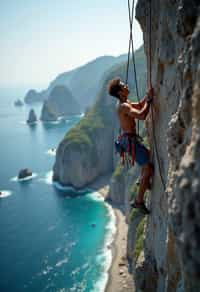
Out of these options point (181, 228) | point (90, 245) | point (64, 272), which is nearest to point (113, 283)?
point (64, 272)

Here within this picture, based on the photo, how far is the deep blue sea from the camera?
131 ft

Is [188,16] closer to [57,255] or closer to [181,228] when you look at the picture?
[181,228]

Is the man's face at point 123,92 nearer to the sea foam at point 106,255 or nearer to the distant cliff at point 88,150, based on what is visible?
the sea foam at point 106,255

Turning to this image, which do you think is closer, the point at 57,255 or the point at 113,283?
the point at 113,283

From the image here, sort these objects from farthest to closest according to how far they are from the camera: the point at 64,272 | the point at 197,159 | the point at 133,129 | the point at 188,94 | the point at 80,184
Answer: the point at 80,184 → the point at 64,272 → the point at 133,129 → the point at 188,94 → the point at 197,159

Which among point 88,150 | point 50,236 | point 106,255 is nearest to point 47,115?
point 88,150

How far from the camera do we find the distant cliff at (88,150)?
77188mm

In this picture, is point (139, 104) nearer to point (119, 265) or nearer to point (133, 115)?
point (133, 115)

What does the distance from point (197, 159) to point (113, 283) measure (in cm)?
3514

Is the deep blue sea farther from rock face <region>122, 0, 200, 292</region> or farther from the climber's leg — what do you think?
the climber's leg

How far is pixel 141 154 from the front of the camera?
11.9 metres

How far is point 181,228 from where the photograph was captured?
6.56m

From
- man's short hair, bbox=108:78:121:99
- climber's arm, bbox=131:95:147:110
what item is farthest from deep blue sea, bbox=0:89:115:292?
man's short hair, bbox=108:78:121:99

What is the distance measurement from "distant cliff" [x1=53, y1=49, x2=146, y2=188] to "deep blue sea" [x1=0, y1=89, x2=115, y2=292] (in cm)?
500
